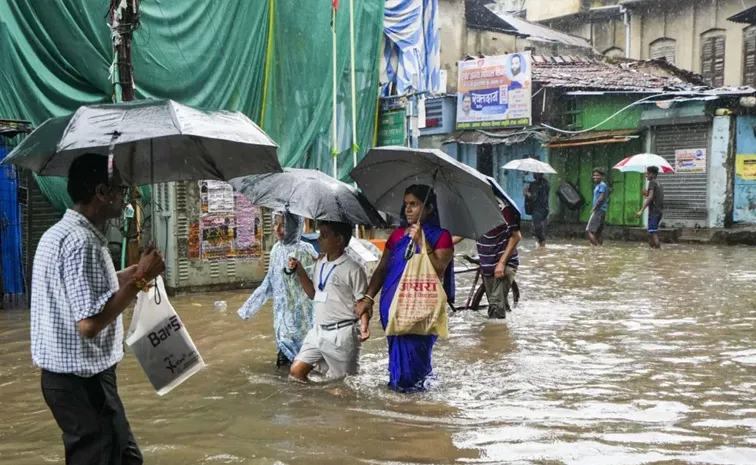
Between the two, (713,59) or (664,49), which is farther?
(664,49)

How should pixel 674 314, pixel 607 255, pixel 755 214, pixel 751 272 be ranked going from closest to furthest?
1. pixel 674 314
2. pixel 751 272
3. pixel 607 255
4. pixel 755 214

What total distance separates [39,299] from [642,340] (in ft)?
21.0

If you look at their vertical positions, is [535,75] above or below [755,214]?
above

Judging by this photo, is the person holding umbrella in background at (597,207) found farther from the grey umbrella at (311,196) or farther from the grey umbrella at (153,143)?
the grey umbrella at (153,143)

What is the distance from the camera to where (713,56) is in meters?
28.6

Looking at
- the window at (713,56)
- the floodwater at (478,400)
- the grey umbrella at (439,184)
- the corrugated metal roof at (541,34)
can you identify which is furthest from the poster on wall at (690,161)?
the grey umbrella at (439,184)

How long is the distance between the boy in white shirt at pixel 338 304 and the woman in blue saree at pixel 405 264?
0.15 meters

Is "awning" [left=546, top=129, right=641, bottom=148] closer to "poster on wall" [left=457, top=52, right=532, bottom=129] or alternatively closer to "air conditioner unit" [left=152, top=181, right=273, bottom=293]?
"poster on wall" [left=457, top=52, right=532, bottom=129]

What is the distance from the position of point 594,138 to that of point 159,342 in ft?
65.5

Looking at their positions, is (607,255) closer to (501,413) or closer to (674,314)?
(674,314)

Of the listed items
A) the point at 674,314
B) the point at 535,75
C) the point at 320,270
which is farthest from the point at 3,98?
the point at 535,75

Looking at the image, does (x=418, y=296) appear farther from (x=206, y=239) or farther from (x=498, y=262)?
(x=206, y=239)

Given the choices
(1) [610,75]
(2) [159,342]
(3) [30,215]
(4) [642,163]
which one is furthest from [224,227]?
(1) [610,75]

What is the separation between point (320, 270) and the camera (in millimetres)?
5699
